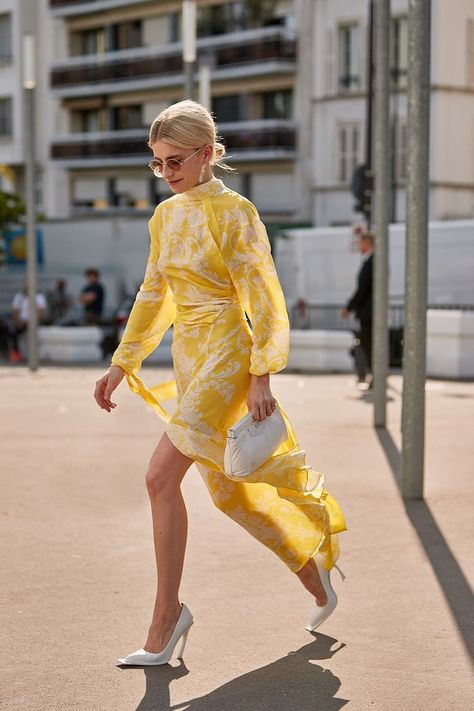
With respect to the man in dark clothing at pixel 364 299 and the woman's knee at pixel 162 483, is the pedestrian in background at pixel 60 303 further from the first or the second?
the woman's knee at pixel 162 483

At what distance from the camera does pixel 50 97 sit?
188 ft

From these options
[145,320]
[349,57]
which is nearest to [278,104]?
[349,57]

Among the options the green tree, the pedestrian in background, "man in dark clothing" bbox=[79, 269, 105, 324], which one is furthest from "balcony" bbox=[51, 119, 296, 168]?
"man in dark clothing" bbox=[79, 269, 105, 324]

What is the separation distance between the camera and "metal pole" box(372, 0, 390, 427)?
11336 millimetres

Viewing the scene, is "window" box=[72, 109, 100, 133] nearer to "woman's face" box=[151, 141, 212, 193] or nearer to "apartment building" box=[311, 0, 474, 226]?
"apartment building" box=[311, 0, 474, 226]

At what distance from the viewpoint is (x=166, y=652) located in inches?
185

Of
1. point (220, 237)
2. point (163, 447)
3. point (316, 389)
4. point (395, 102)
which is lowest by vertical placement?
point (316, 389)

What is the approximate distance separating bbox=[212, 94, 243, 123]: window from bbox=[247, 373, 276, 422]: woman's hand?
47.5m

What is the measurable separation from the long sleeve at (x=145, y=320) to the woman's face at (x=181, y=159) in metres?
0.35

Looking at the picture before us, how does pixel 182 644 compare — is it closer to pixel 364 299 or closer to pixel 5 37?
pixel 364 299

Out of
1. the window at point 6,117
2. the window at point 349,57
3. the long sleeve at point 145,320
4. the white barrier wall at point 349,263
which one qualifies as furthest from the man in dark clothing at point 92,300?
the window at point 6,117

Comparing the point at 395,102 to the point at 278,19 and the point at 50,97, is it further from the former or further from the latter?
the point at 50,97

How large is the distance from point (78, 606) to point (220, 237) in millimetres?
1723

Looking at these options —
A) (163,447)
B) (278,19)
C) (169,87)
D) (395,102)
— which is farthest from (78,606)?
(169,87)
